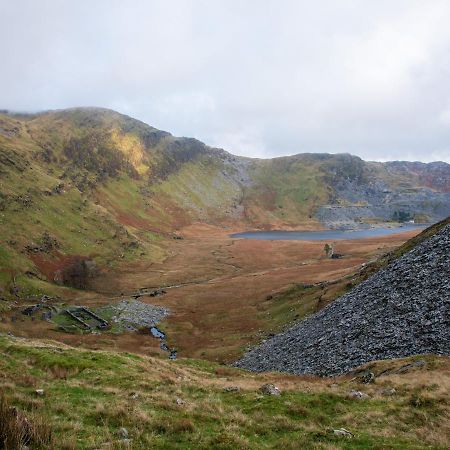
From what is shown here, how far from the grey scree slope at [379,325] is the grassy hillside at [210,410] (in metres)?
6.69

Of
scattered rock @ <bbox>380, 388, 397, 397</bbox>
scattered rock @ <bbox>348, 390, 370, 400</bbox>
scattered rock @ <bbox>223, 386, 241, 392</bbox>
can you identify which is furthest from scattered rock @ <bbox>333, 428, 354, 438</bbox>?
scattered rock @ <bbox>223, 386, 241, 392</bbox>

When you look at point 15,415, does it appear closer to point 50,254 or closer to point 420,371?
point 420,371

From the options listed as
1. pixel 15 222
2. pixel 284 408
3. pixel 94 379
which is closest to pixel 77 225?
pixel 15 222

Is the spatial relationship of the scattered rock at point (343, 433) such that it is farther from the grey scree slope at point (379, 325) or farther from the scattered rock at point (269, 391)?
the grey scree slope at point (379, 325)

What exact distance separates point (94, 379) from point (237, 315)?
61455 millimetres

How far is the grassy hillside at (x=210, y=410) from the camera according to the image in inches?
625

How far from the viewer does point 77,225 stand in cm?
16550

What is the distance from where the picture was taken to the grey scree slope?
41.5m

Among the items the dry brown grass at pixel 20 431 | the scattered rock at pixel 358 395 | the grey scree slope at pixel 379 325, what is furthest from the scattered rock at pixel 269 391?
the dry brown grass at pixel 20 431

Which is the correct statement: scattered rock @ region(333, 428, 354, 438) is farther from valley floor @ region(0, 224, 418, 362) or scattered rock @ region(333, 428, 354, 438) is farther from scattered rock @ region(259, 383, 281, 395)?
valley floor @ region(0, 224, 418, 362)

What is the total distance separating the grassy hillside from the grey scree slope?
6.69 metres

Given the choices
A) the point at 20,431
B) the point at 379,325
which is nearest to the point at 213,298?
the point at 379,325

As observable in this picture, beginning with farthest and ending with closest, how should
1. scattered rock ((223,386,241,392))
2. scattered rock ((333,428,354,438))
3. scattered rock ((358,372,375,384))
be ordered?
scattered rock ((358,372,375,384)), scattered rock ((223,386,241,392)), scattered rock ((333,428,354,438))

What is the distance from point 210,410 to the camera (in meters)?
21.8
